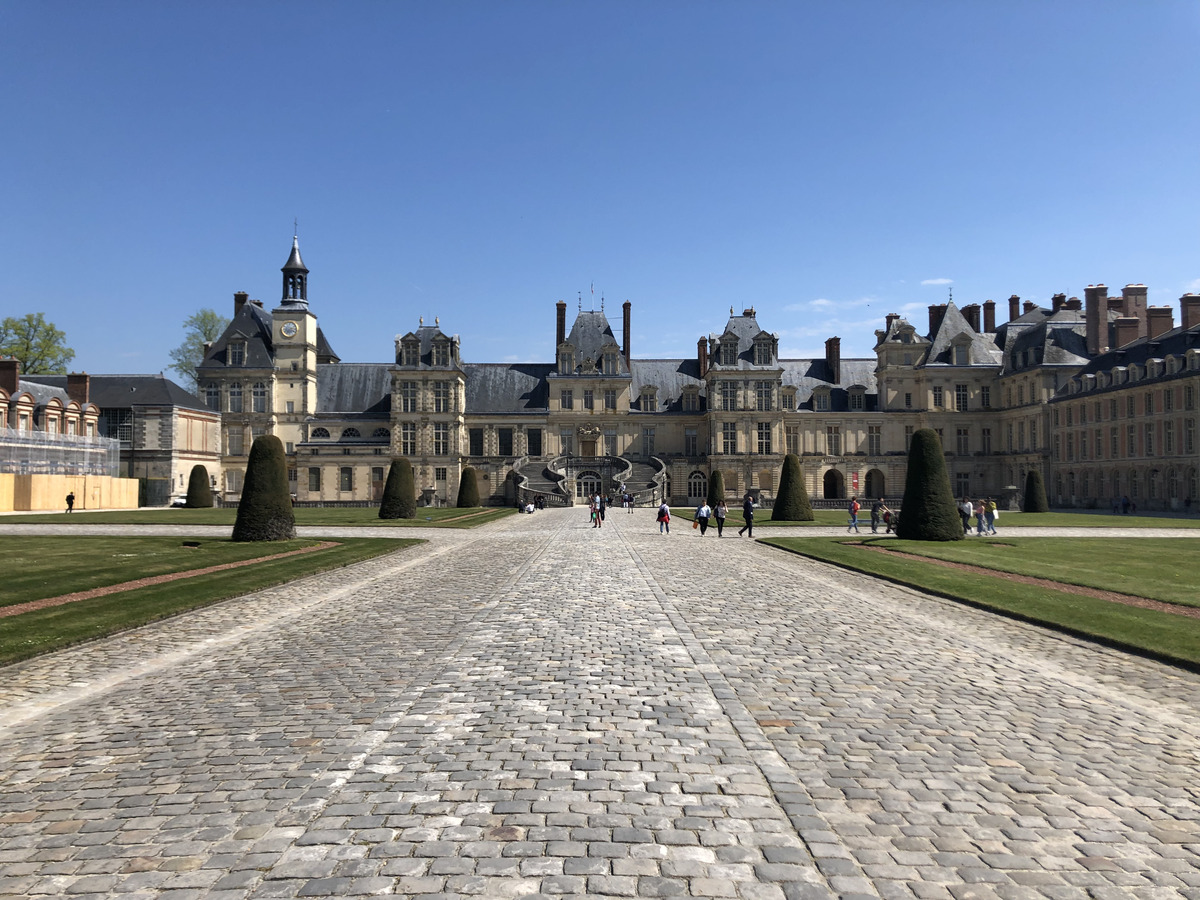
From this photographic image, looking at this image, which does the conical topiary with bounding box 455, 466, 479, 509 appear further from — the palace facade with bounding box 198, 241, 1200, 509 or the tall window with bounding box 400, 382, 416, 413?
the tall window with bounding box 400, 382, 416, 413

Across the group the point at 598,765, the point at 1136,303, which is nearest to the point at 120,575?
the point at 598,765

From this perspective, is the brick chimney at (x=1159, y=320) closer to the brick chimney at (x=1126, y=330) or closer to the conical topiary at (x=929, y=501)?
the brick chimney at (x=1126, y=330)

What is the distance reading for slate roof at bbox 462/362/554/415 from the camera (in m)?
69.5

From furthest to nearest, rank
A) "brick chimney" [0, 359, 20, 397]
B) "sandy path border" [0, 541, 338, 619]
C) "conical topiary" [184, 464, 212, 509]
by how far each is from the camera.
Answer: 1. "conical topiary" [184, 464, 212, 509]
2. "brick chimney" [0, 359, 20, 397]
3. "sandy path border" [0, 541, 338, 619]

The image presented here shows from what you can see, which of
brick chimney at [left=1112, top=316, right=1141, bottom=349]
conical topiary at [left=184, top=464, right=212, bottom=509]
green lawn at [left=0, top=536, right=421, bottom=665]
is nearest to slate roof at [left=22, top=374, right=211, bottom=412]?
conical topiary at [left=184, top=464, right=212, bottom=509]

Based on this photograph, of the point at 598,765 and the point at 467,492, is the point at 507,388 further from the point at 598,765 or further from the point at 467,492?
the point at 598,765

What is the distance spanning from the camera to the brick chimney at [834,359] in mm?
70250

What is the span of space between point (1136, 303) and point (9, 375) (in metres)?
74.8

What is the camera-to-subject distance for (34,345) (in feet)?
215

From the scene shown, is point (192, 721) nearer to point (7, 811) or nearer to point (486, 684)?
point (7, 811)

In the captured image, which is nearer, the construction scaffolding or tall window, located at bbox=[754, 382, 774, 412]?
the construction scaffolding

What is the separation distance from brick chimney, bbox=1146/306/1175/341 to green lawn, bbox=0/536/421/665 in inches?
2054

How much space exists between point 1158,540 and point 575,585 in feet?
69.8

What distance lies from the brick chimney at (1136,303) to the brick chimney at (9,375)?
73.5m
